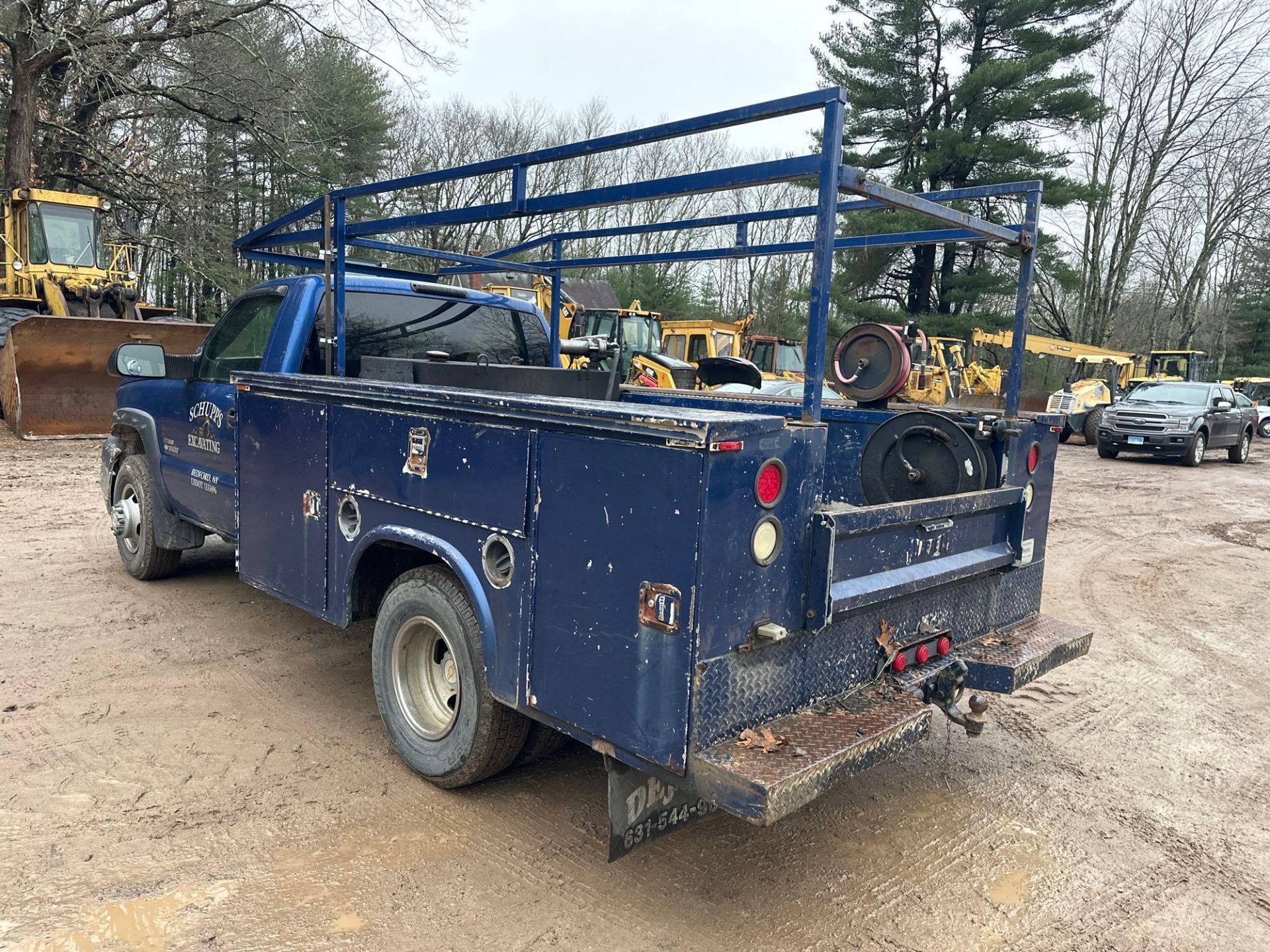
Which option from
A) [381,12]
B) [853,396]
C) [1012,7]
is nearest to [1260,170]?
[1012,7]

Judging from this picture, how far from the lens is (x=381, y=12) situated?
18.9 metres

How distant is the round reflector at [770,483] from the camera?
8.19 feet

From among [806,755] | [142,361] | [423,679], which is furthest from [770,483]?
[142,361]

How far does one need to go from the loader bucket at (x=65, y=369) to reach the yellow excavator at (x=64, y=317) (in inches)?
0.5

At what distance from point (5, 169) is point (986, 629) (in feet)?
71.9

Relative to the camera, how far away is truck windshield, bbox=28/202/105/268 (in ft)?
54.1

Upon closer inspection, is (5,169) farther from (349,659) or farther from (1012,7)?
(1012,7)

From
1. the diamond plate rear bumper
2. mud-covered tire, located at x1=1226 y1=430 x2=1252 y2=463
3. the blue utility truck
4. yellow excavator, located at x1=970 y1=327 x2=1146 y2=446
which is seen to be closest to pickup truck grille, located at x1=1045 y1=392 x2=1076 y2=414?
yellow excavator, located at x1=970 y1=327 x2=1146 y2=446

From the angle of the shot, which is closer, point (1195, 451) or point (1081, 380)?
point (1195, 451)

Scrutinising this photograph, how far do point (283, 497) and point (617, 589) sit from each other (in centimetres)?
220

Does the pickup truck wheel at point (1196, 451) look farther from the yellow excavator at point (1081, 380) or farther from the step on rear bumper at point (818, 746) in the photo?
the step on rear bumper at point (818, 746)

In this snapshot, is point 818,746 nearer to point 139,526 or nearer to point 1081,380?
point 139,526

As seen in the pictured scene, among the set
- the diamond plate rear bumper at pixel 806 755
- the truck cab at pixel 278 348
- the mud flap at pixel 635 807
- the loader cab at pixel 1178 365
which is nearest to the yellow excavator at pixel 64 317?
the truck cab at pixel 278 348

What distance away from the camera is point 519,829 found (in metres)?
3.23
